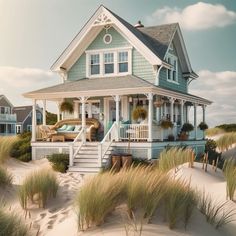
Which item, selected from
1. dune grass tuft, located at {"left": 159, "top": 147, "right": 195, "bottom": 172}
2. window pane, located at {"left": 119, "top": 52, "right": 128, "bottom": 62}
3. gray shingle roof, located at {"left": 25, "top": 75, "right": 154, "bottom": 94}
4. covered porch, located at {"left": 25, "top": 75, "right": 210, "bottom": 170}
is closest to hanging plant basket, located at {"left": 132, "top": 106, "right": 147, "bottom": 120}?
covered porch, located at {"left": 25, "top": 75, "right": 210, "bottom": 170}

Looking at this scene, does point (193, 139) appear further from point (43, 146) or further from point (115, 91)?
point (43, 146)

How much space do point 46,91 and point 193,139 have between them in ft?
31.3

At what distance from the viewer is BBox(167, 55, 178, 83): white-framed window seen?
25.4 meters

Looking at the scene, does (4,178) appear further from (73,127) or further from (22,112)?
(22,112)

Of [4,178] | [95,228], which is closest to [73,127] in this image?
[4,178]

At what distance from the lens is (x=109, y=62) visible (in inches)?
934

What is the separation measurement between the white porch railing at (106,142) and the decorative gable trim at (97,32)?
15.5 ft

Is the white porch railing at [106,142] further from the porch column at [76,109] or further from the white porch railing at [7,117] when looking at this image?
the white porch railing at [7,117]

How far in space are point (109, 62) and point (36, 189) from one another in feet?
45.6

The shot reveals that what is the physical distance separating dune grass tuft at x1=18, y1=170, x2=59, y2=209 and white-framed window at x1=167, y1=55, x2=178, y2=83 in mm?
15194

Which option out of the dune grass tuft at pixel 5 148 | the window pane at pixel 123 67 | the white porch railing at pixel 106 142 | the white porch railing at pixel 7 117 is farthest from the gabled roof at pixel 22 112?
the white porch railing at pixel 106 142

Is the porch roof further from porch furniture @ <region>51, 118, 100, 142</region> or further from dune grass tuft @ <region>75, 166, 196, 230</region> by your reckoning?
dune grass tuft @ <region>75, 166, 196, 230</region>

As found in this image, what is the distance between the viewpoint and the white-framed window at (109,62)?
23672 millimetres

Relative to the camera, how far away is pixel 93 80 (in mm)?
23281
